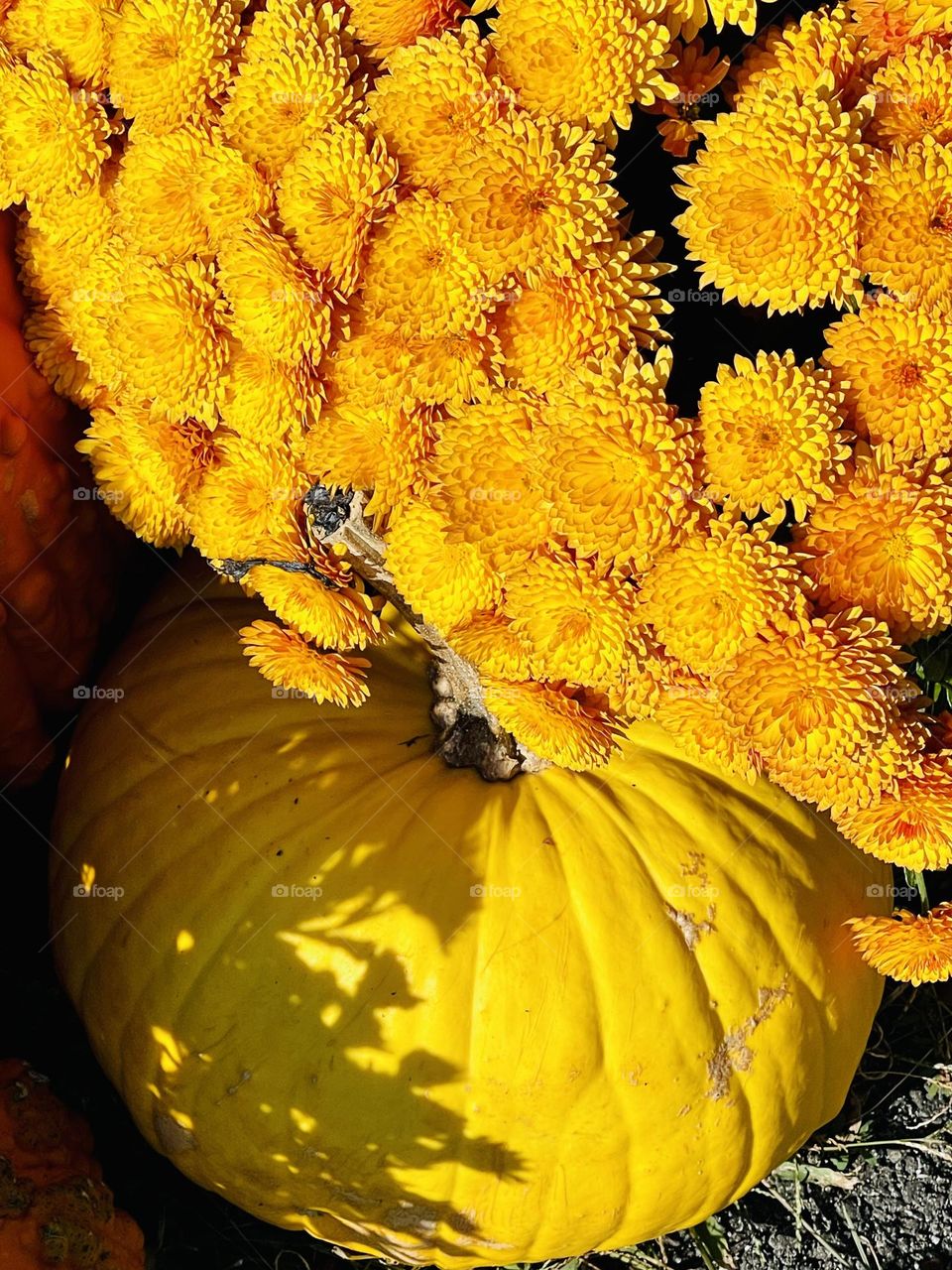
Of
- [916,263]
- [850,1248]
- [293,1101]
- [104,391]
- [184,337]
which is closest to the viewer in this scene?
[916,263]

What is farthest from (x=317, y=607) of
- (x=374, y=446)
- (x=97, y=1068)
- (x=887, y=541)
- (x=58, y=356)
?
(x=97, y=1068)

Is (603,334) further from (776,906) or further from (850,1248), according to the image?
(850,1248)

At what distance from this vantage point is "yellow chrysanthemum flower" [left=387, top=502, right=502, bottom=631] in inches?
41.0

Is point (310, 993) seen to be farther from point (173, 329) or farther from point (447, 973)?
point (173, 329)

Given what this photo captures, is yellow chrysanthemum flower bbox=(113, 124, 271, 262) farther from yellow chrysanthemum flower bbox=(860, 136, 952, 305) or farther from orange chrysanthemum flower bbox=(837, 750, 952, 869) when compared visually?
orange chrysanthemum flower bbox=(837, 750, 952, 869)

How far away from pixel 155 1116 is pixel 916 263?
1041 mm

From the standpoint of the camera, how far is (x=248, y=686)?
131cm

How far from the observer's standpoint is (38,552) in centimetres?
132

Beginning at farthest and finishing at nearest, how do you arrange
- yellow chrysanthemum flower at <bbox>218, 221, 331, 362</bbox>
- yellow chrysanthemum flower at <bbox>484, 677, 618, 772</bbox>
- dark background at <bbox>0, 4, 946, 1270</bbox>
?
1. dark background at <bbox>0, 4, 946, 1270</bbox>
2. yellow chrysanthemum flower at <bbox>484, 677, 618, 772</bbox>
3. yellow chrysanthemum flower at <bbox>218, 221, 331, 362</bbox>

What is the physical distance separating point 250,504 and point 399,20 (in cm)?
43

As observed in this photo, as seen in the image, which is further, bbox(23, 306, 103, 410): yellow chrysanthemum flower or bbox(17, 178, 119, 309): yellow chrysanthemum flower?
bbox(23, 306, 103, 410): yellow chrysanthemum flower

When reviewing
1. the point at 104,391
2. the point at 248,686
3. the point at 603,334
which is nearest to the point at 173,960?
the point at 248,686

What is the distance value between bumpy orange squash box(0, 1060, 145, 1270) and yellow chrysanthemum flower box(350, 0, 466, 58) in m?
0.98

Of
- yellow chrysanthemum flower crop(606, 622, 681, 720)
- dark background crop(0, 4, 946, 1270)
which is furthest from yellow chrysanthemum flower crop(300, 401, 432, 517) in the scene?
dark background crop(0, 4, 946, 1270)
